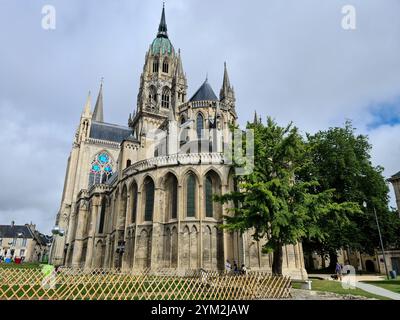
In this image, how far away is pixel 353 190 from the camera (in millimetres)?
27359

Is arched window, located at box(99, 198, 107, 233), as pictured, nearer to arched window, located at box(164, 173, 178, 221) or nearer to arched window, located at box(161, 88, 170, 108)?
arched window, located at box(164, 173, 178, 221)

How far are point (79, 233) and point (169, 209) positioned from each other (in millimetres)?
19508

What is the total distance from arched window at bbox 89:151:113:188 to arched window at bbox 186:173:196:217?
89.9 feet

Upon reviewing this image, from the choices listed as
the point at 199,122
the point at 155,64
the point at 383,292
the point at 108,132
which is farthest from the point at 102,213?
the point at 155,64

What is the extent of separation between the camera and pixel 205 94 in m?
42.0

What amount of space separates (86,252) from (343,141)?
31.7m

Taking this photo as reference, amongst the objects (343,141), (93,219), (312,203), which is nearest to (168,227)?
(312,203)

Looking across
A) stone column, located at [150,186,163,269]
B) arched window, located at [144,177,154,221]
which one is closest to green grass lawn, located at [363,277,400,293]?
stone column, located at [150,186,163,269]

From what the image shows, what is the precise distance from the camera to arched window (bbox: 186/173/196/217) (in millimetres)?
24188

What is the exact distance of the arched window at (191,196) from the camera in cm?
2419

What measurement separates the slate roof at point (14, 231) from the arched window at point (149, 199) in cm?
5772
